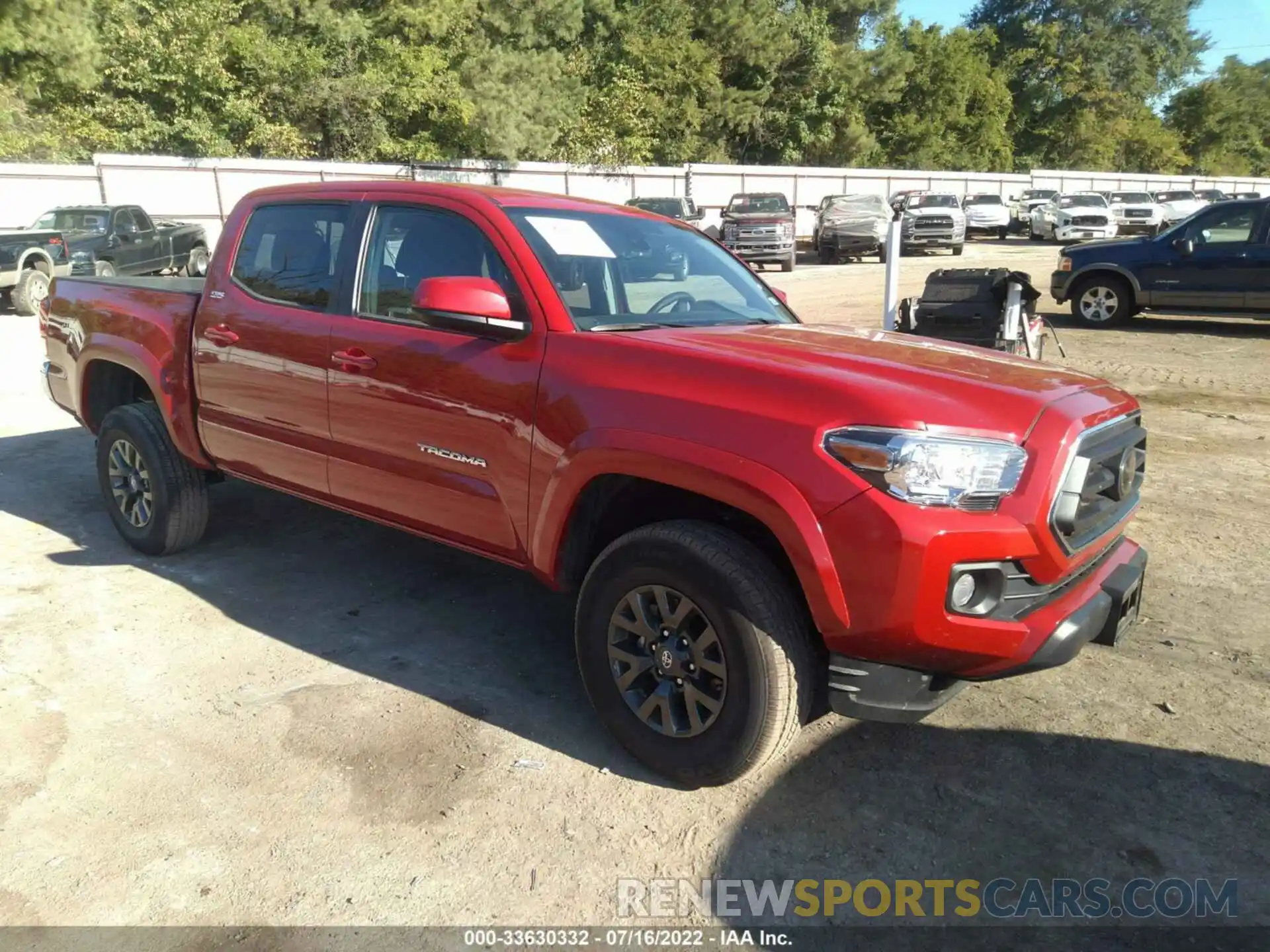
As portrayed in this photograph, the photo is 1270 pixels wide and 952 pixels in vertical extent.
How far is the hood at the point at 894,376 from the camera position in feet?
8.80

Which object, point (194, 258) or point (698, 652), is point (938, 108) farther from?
point (698, 652)

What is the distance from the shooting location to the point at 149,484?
4.99 meters

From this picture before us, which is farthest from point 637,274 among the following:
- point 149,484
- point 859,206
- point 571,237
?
point 859,206

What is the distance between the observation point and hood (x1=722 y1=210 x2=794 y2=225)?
24.8 meters

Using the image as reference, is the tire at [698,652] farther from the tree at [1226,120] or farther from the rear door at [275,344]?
the tree at [1226,120]

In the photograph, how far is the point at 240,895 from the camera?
266cm

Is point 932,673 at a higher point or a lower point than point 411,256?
lower

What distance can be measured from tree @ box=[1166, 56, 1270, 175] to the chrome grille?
278 feet

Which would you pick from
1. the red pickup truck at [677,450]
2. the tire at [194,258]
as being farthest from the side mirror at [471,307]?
the tire at [194,258]

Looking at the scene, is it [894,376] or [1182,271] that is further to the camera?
[1182,271]

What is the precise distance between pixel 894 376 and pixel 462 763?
6.18ft

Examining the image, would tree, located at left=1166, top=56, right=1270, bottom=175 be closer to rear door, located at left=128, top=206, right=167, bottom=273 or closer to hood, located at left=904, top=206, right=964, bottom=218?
hood, located at left=904, top=206, right=964, bottom=218

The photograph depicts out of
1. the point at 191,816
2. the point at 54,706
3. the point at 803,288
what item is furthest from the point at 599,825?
the point at 803,288

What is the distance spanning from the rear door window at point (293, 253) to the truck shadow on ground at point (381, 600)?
141cm
